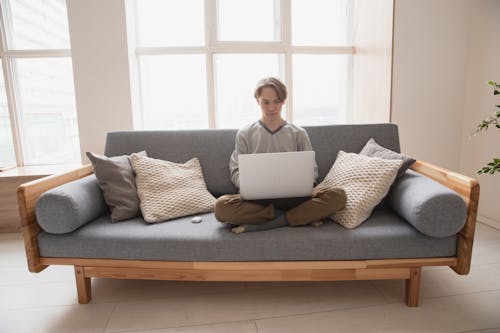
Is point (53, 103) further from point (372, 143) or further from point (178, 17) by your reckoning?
point (372, 143)

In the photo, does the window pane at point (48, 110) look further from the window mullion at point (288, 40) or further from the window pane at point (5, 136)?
the window mullion at point (288, 40)

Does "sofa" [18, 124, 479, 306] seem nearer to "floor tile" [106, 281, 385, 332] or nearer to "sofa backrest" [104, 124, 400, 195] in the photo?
"floor tile" [106, 281, 385, 332]

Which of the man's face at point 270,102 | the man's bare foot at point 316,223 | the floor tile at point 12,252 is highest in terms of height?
the man's face at point 270,102

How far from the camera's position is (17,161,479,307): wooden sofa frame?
1.44 meters

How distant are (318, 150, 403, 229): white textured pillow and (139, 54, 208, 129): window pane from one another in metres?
1.71

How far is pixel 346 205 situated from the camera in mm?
1564

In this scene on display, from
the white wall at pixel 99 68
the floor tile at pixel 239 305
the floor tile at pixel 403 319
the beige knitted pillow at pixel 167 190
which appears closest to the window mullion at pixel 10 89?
the white wall at pixel 99 68

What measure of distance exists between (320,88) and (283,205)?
2.00 m

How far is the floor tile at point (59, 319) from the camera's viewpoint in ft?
4.68

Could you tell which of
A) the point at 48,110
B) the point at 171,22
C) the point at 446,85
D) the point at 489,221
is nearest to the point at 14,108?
the point at 48,110

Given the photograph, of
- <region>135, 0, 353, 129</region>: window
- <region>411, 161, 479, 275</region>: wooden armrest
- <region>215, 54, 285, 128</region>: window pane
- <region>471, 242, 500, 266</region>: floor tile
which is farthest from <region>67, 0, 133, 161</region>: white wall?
<region>471, 242, 500, 266</region>: floor tile

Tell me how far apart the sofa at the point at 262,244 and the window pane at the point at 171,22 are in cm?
186

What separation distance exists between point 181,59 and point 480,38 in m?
2.46

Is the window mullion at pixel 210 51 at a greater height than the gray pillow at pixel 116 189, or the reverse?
the window mullion at pixel 210 51
